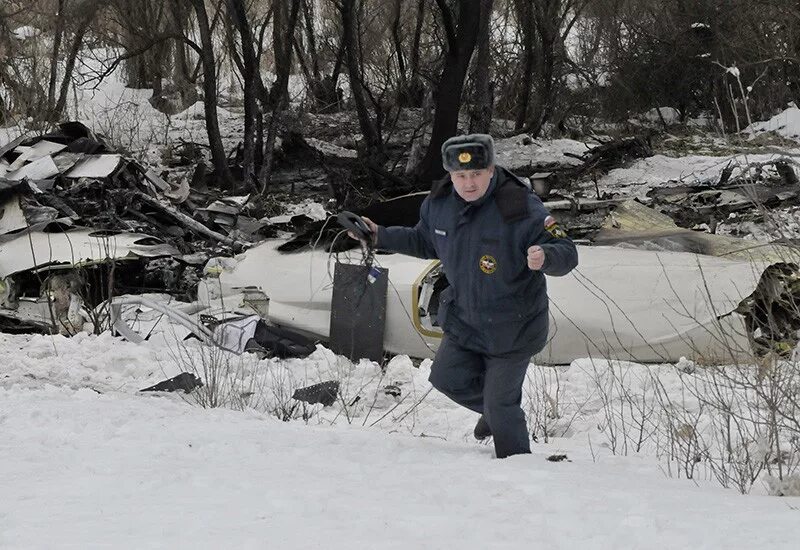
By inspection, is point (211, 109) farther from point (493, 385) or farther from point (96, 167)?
point (493, 385)

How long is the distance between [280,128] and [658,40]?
9.86 m

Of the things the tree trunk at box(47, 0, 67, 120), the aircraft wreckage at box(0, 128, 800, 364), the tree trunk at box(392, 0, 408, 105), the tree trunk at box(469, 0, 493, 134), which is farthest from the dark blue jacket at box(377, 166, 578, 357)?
the tree trunk at box(392, 0, 408, 105)

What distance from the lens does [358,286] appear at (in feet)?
27.7

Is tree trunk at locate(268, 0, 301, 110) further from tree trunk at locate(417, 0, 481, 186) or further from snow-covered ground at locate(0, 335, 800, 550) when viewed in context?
snow-covered ground at locate(0, 335, 800, 550)

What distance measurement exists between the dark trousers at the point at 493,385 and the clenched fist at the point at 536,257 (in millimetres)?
535

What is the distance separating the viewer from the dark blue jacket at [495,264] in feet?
14.5

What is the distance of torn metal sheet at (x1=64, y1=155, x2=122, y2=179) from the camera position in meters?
12.7

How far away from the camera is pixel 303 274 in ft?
29.9

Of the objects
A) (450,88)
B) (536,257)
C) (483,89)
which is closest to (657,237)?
(536,257)

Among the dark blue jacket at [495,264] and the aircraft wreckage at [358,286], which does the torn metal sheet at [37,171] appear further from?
the dark blue jacket at [495,264]

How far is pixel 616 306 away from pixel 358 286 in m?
2.10

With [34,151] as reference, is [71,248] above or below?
below

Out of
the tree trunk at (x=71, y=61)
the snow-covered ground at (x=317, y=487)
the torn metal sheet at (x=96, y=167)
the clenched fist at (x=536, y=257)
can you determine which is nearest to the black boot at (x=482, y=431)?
the snow-covered ground at (x=317, y=487)

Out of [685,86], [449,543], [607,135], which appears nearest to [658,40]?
[685,86]
